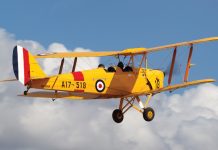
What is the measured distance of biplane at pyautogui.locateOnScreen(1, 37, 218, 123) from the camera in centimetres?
3903

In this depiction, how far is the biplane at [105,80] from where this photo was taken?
128 ft

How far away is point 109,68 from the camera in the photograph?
136ft

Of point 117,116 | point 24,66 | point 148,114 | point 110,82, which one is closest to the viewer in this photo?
point 24,66

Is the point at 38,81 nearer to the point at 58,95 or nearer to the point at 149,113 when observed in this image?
the point at 58,95

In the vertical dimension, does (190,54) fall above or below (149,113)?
above

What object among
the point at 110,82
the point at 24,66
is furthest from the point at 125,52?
the point at 24,66

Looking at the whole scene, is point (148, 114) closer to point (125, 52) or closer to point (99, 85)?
point (99, 85)

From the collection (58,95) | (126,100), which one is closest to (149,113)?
(126,100)

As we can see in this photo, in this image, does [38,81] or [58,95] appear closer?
[38,81]

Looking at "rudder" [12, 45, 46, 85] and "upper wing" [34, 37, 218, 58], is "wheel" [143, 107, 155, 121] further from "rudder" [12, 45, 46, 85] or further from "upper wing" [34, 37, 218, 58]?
"rudder" [12, 45, 46, 85]

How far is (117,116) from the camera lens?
4350 centimetres

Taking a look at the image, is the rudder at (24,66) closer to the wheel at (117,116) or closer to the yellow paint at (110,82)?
the yellow paint at (110,82)

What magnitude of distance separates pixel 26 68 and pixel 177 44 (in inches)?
346

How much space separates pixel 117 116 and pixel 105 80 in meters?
3.13
